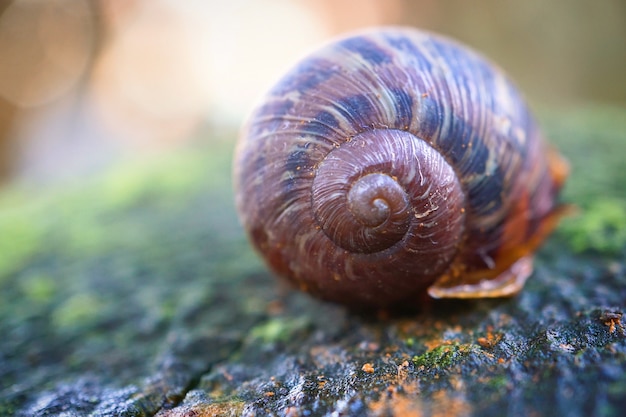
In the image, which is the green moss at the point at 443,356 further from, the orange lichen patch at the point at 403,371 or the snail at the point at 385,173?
the snail at the point at 385,173

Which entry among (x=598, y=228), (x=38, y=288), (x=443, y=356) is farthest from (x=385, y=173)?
(x=38, y=288)

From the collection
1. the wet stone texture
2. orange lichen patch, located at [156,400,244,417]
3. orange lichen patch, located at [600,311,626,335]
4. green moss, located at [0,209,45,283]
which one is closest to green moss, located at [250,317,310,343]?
the wet stone texture

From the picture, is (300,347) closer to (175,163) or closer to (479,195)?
(479,195)

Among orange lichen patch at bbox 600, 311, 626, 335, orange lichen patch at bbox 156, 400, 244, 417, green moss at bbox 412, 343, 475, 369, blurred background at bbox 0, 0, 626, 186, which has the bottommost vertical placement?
orange lichen patch at bbox 600, 311, 626, 335

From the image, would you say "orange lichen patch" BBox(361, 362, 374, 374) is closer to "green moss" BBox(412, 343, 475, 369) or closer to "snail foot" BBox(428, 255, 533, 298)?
"green moss" BBox(412, 343, 475, 369)

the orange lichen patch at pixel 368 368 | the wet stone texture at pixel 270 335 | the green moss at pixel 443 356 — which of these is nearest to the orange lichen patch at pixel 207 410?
the wet stone texture at pixel 270 335

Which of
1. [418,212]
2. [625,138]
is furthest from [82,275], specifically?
[625,138]

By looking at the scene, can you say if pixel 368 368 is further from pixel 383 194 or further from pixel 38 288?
pixel 38 288
